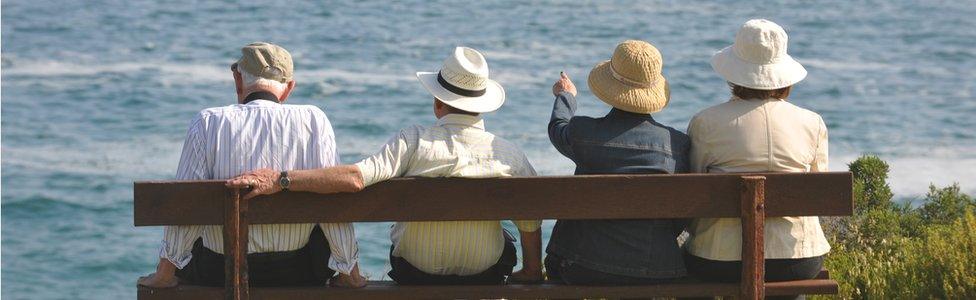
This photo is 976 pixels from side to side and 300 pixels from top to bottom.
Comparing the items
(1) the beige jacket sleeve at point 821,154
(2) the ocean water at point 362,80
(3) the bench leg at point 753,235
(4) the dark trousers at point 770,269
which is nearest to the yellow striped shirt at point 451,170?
(4) the dark trousers at point 770,269

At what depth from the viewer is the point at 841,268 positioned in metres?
5.63

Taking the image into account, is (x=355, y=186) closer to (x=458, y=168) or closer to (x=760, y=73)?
(x=458, y=168)

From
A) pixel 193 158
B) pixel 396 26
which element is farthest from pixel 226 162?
pixel 396 26

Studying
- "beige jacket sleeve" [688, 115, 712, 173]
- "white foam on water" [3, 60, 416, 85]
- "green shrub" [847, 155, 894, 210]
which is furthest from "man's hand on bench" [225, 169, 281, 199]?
"white foam on water" [3, 60, 416, 85]

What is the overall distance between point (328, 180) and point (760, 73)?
4.33 ft

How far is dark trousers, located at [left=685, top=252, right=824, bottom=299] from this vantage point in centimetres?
446

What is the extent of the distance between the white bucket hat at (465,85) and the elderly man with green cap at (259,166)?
36cm

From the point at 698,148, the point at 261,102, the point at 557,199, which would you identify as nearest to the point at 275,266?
the point at 261,102

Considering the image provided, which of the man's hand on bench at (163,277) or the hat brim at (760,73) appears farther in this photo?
the hat brim at (760,73)

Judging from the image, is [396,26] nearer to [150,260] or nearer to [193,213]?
[150,260]

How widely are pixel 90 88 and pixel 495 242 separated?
14677 millimetres

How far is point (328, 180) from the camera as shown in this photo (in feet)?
14.0

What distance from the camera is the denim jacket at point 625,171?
445 cm

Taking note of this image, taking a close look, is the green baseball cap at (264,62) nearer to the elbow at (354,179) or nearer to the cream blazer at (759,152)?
the elbow at (354,179)
